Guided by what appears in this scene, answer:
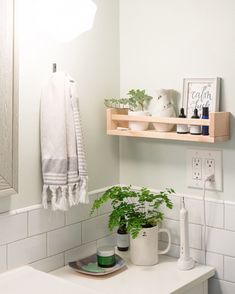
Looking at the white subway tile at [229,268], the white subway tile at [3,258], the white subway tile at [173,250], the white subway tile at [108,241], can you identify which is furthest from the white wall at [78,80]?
the white subway tile at [229,268]

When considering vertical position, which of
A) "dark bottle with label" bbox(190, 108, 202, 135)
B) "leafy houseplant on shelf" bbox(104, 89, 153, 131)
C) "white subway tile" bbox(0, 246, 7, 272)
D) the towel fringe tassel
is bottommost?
"white subway tile" bbox(0, 246, 7, 272)

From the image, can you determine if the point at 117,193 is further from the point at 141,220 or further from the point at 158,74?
the point at 158,74

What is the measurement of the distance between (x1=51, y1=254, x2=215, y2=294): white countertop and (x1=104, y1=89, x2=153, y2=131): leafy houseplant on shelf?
1.84ft

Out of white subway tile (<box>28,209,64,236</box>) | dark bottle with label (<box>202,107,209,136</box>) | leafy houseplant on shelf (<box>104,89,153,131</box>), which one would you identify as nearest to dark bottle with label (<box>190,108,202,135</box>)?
dark bottle with label (<box>202,107,209,136</box>)

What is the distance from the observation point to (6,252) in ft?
5.70

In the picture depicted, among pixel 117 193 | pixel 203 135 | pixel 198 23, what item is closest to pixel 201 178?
pixel 203 135

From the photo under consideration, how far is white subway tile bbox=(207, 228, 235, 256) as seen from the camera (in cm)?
187

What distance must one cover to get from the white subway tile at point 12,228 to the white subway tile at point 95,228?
12.7 inches

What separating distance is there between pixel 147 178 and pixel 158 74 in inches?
17.7

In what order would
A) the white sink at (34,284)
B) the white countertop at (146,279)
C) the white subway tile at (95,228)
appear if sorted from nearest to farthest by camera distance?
the white sink at (34,284)
the white countertop at (146,279)
the white subway tile at (95,228)

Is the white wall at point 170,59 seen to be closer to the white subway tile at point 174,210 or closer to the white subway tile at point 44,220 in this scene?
the white subway tile at point 174,210

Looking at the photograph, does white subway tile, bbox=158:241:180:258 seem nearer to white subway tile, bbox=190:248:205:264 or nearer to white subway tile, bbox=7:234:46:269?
white subway tile, bbox=190:248:205:264

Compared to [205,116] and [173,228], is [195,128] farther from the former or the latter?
[173,228]

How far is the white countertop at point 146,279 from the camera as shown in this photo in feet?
5.60
